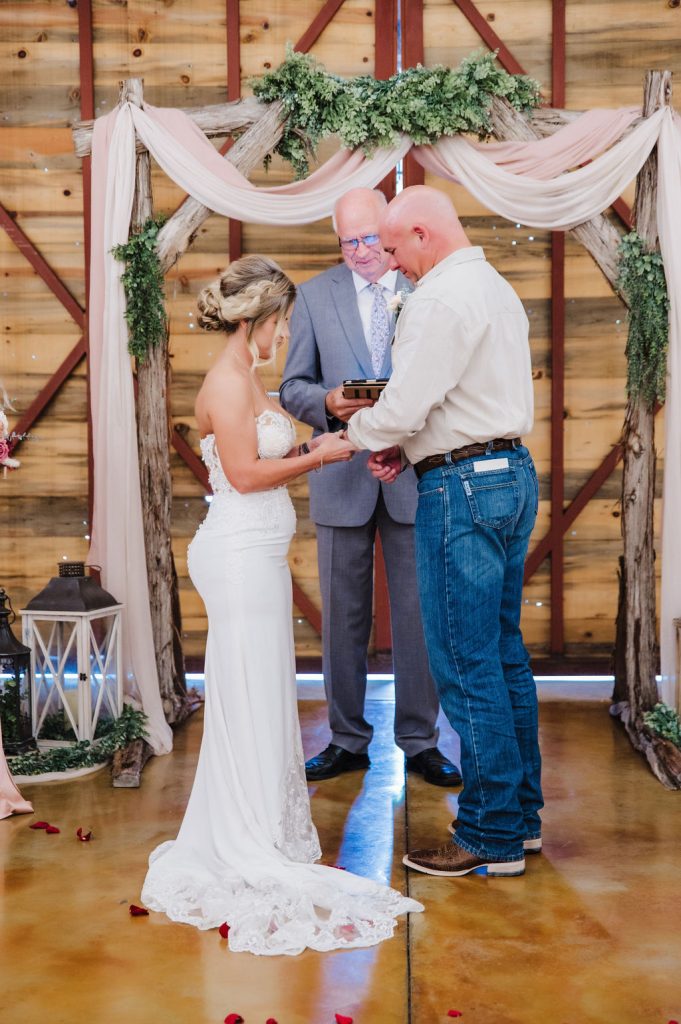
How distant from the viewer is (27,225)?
605 centimetres

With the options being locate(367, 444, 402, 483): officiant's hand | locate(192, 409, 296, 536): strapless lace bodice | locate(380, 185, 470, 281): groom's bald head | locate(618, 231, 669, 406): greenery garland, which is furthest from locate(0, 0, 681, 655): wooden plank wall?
locate(380, 185, 470, 281): groom's bald head

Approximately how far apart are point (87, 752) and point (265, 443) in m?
1.77

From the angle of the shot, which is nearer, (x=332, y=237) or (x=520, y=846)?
(x=520, y=846)

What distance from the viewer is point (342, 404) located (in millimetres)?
3604

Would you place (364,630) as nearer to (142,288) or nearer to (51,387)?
(142,288)

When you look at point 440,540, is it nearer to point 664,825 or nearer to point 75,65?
point 664,825

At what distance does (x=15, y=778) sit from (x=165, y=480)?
53.6 inches

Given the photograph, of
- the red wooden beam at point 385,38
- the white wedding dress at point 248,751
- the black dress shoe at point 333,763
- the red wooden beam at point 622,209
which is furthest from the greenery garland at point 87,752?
the red wooden beam at point 622,209

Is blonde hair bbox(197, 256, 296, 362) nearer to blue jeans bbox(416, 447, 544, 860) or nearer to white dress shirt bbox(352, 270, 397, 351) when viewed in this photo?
blue jeans bbox(416, 447, 544, 860)

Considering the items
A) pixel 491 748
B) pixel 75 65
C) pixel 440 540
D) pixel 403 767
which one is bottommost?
pixel 403 767

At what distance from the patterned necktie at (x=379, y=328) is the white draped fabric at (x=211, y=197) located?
610 mm

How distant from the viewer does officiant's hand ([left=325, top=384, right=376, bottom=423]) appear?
3543 mm

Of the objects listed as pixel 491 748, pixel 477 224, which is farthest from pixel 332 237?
pixel 491 748

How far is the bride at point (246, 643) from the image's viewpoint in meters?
2.90
